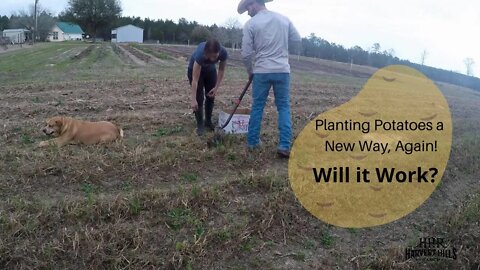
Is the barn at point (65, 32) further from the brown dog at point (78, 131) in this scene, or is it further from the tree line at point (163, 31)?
the brown dog at point (78, 131)

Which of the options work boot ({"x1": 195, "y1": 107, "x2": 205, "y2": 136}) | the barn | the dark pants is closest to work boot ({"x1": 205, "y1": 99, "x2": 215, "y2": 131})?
the dark pants

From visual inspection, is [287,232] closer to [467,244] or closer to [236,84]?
[467,244]

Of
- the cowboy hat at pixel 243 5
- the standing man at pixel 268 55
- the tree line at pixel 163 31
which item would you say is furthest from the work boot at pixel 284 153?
the tree line at pixel 163 31

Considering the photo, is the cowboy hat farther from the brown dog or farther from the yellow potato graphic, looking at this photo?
the brown dog

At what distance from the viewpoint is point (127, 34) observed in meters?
84.6

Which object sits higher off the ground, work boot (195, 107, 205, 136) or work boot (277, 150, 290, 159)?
work boot (195, 107, 205, 136)

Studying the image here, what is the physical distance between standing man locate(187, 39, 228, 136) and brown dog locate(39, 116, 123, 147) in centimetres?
124

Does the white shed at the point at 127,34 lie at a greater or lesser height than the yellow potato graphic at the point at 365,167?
greater

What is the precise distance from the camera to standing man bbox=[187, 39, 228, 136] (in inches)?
229

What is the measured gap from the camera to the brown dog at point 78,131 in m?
5.54

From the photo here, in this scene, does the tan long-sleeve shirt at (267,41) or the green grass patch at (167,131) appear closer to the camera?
the tan long-sleeve shirt at (267,41)

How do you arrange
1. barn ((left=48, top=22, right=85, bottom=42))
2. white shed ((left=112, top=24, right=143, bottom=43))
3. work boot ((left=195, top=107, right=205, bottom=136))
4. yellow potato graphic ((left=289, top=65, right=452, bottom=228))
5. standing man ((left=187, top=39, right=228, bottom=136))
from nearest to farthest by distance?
yellow potato graphic ((left=289, top=65, right=452, bottom=228))
standing man ((left=187, top=39, right=228, bottom=136))
work boot ((left=195, top=107, right=205, bottom=136))
white shed ((left=112, top=24, right=143, bottom=43))
barn ((left=48, top=22, right=85, bottom=42))

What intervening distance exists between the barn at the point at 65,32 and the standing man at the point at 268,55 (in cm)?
9559

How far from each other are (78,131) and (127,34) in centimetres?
8401
